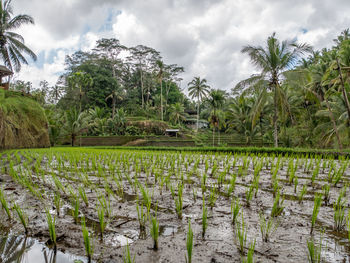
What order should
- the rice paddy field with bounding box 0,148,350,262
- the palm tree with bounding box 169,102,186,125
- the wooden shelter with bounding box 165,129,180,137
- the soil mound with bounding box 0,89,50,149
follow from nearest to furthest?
the rice paddy field with bounding box 0,148,350,262 < the soil mound with bounding box 0,89,50,149 < the wooden shelter with bounding box 165,129,180,137 < the palm tree with bounding box 169,102,186,125

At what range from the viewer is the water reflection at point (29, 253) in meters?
1.32

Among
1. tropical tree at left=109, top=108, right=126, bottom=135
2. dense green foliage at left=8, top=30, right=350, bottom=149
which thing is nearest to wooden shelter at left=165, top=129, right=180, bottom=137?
dense green foliage at left=8, top=30, right=350, bottom=149

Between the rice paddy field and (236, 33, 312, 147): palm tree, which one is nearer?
the rice paddy field

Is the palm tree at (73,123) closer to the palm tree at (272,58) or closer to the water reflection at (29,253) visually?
the palm tree at (272,58)

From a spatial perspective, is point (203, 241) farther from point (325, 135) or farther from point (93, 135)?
point (93, 135)

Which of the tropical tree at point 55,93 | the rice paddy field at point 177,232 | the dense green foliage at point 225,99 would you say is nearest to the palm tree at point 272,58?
the dense green foliage at point 225,99

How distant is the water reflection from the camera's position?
132cm

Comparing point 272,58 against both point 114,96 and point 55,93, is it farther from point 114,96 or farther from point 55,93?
point 55,93

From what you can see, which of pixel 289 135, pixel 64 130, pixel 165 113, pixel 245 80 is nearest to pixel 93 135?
pixel 64 130

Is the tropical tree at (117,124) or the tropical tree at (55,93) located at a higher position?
the tropical tree at (55,93)

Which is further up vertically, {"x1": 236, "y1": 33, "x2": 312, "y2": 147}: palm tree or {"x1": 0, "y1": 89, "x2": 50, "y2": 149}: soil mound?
{"x1": 236, "y1": 33, "x2": 312, "y2": 147}: palm tree

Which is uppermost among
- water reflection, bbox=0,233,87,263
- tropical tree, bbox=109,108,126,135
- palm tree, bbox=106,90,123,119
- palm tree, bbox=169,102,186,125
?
palm tree, bbox=106,90,123,119

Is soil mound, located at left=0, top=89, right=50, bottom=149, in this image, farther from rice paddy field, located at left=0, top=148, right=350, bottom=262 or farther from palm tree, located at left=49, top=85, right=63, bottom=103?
palm tree, located at left=49, top=85, right=63, bottom=103

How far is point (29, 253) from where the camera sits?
4.51ft
